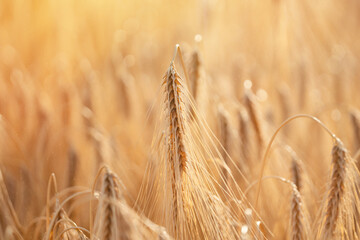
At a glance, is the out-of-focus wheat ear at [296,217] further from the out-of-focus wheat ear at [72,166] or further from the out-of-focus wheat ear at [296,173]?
the out-of-focus wheat ear at [72,166]

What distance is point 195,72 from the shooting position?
4.46 ft

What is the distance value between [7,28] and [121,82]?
194 centimetres

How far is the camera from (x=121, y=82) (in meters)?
2.08

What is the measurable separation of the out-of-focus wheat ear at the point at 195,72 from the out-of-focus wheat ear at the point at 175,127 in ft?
A: 1.47

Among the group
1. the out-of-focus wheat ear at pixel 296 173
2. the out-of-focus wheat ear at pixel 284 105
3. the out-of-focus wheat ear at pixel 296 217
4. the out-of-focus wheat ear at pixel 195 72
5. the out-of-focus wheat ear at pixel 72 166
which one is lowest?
the out-of-focus wheat ear at pixel 296 217

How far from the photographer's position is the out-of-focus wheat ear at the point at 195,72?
1.35 meters

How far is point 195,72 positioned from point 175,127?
515 millimetres

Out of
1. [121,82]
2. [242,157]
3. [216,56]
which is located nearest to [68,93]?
[121,82]

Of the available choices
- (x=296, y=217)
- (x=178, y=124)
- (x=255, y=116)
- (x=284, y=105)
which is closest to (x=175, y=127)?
(x=178, y=124)

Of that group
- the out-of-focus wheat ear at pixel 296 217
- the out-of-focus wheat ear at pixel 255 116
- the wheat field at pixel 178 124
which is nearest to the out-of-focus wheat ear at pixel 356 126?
the wheat field at pixel 178 124

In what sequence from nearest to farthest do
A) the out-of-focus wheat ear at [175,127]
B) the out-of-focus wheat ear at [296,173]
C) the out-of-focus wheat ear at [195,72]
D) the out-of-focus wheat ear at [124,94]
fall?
the out-of-focus wheat ear at [175,127] → the out-of-focus wheat ear at [296,173] → the out-of-focus wheat ear at [195,72] → the out-of-focus wheat ear at [124,94]

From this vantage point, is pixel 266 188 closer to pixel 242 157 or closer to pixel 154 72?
pixel 242 157

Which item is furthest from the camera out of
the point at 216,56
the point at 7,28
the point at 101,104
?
the point at 7,28

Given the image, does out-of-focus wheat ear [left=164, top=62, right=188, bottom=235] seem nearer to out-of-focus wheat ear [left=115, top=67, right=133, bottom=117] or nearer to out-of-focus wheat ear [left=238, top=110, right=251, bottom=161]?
out-of-focus wheat ear [left=238, top=110, right=251, bottom=161]
